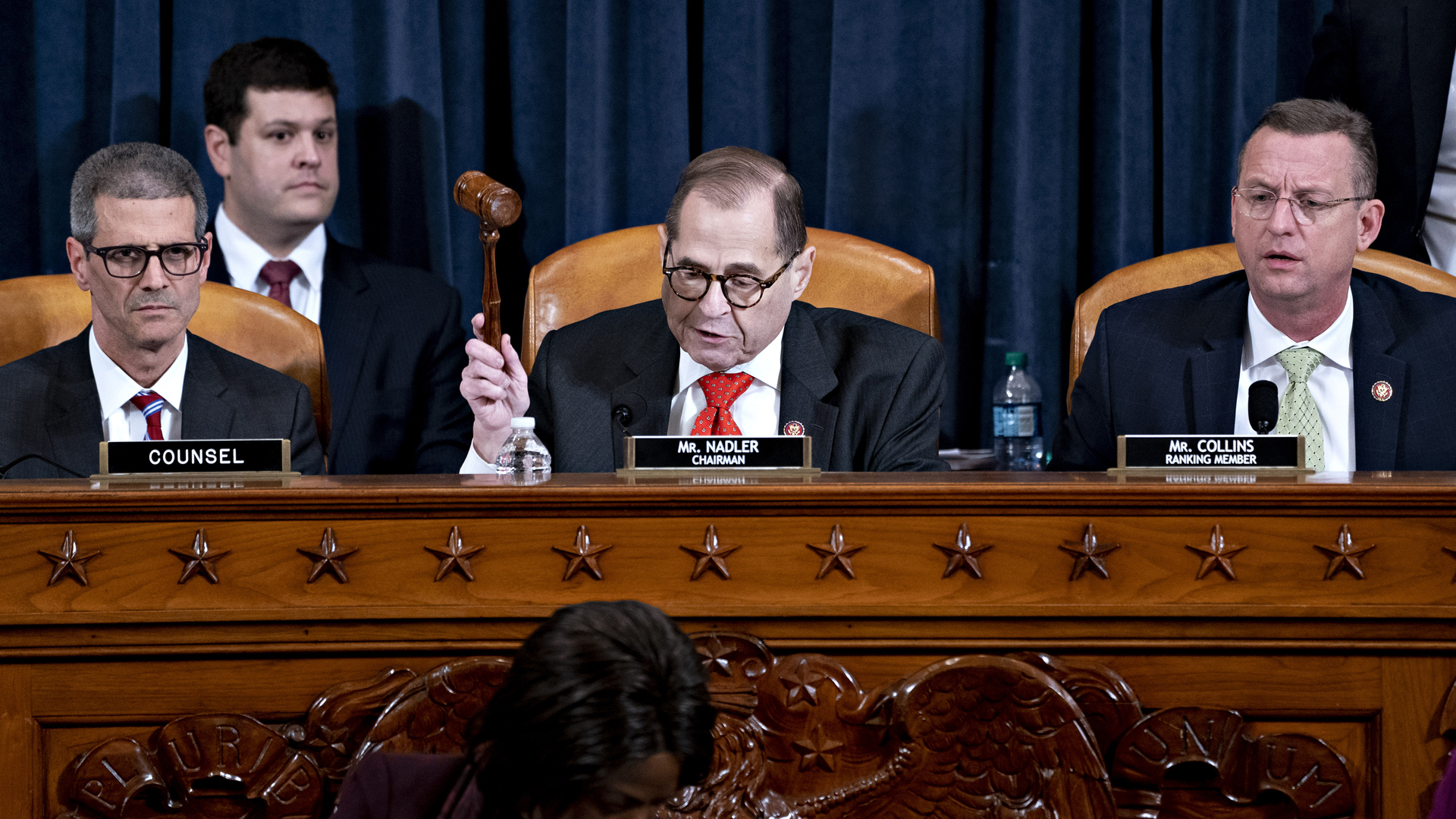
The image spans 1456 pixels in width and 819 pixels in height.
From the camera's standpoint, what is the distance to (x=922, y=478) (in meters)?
1.68

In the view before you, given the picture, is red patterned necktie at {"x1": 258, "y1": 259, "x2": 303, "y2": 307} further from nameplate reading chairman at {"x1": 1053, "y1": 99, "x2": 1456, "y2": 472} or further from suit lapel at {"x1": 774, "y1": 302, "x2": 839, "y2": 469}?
nameplate reading chairman at {"x1": 1053, "y1": 99, "x2": 1456, "y2": 472}

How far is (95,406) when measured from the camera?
230 cm

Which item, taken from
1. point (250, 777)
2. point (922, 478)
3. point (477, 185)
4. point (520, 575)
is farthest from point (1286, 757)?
point (477, 185)

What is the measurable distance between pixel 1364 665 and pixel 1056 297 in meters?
1.85

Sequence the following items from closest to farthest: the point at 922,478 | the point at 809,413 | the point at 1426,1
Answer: the point at 922,478
the point at 809,413
the point at 1426,1

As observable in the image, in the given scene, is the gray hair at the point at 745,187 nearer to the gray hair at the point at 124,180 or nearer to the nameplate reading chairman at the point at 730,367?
the nameplate reading chairman at the point at 730,367

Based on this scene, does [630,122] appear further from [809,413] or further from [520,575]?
[520,575]

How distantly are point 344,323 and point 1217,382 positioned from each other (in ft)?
6.80

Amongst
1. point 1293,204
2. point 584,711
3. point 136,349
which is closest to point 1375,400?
point 1293,204

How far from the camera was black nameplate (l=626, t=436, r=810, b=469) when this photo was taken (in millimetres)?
1771

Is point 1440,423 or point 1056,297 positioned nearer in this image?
point 1440,423

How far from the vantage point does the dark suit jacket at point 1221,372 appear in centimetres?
222

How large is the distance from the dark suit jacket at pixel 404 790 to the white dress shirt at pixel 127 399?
1.47 m

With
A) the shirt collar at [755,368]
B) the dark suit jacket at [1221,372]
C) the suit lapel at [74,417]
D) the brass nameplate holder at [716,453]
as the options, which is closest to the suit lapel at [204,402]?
the suit lapel at [74,417]
